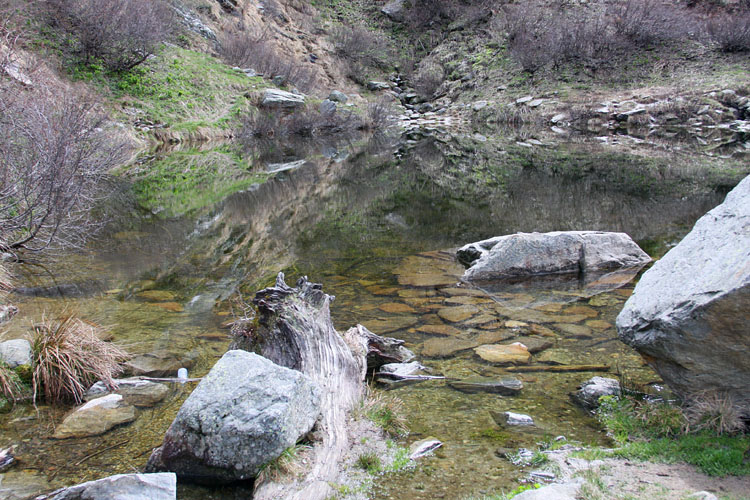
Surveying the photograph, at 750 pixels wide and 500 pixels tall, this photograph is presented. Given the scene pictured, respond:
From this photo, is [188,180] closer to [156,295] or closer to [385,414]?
[156,295]

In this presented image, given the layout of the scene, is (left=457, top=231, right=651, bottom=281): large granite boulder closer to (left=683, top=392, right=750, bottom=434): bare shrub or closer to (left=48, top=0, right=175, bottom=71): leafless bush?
(left=683, top=392, right=750, bottom=434): bare shrub

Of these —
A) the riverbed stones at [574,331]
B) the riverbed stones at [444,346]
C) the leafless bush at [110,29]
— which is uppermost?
the leafless bush at [110,29]

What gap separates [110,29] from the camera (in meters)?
22.6

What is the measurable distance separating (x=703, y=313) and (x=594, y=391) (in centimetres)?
119

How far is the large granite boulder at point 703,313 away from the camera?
→ 3.22m

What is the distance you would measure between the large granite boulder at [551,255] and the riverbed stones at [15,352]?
5.18m

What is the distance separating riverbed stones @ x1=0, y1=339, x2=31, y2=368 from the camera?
434 centimetres

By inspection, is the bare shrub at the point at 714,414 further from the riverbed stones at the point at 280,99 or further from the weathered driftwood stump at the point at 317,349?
the riverbed stones at the point at 280,99

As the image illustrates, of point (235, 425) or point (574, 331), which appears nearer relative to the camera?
point (235, 425)

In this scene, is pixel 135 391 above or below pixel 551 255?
below

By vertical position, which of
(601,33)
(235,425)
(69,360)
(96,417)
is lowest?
(96,417)

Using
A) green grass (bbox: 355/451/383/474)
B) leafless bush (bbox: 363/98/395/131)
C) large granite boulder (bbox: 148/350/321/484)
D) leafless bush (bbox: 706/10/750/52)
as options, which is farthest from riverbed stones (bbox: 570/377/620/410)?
leafless bush (bbox: 706/10/750/52)

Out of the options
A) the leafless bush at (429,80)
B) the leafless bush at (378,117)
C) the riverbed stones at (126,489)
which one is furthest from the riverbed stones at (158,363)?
the leafless bush at (429,80)

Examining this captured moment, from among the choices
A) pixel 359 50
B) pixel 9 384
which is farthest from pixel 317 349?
pixel 359 50
